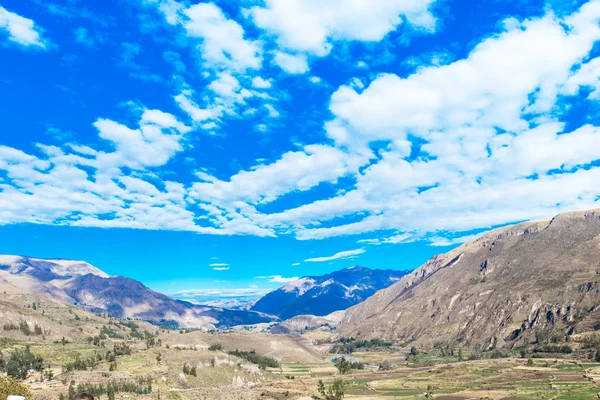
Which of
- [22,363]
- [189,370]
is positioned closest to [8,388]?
[189,370]

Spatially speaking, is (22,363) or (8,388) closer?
(8,388)

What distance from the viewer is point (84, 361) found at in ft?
621

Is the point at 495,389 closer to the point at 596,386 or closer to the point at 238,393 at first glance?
the point at 596,386

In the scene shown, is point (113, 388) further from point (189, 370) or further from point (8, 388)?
point (8, 388)

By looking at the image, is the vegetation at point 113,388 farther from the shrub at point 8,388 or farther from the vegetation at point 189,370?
the shrub at point 8,388

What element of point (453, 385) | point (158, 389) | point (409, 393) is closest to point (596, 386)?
point (453, 385)

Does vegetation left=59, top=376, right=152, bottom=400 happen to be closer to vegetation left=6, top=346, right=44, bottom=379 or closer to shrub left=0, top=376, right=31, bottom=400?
vegetation left=6, top=346, right=44, bottom=379

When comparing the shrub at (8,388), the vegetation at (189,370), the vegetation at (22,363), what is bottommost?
the vegetation at (189,370)

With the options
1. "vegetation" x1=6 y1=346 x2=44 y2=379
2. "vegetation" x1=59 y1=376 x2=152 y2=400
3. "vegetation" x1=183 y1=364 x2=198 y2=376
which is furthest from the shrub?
"vegetation" x1=183 y1=364 x2=198 y2=376

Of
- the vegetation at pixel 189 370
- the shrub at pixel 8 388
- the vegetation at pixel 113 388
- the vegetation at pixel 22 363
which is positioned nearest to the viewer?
the shrub at pixel 8 388

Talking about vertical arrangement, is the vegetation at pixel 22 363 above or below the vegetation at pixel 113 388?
above

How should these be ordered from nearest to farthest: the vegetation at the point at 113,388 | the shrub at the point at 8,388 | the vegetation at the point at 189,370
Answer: the shrub at the point at 8,388 < the vegetation at the point at 113,388 < the vegetation at the point at 189,370

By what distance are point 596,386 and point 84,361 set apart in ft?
667

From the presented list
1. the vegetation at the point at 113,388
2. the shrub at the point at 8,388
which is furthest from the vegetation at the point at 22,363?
the shrub at the point at 8,388
